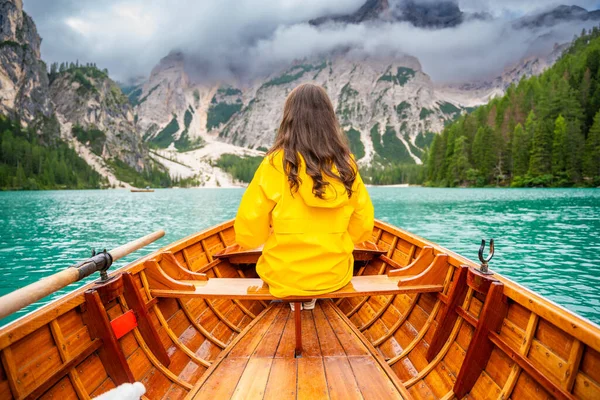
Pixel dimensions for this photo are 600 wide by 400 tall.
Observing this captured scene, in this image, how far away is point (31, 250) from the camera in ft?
67.9

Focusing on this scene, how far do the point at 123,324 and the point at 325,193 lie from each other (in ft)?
8.81

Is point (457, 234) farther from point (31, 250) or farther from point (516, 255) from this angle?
point (31, 250)

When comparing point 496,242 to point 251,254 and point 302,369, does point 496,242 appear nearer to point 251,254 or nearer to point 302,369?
point 251,254

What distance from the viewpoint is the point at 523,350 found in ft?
9.96

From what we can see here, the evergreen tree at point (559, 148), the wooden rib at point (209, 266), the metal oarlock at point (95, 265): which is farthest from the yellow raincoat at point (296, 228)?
the evergreen tree at point (559, 148)

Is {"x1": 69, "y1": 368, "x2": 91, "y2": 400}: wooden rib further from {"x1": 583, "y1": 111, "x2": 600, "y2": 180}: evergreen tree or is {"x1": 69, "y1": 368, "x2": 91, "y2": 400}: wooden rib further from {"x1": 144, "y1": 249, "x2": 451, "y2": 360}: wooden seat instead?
{"x1": 583, "y1": 111, "x2": 600, "y2": 180}: evergreen tree

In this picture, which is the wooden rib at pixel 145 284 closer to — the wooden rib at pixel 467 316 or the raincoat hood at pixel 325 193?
the raincoat hood at pixel 325 193

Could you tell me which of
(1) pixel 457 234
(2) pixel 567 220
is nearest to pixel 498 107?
(2) pixel 567 220

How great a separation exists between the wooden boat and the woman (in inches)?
21.7

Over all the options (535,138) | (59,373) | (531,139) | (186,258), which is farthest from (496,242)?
(531,139)

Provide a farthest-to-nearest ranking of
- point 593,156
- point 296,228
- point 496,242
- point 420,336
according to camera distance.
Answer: point 593,156 < point 496,242 < point 420,336 < point 296,228

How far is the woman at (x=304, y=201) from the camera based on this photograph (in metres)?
3.45

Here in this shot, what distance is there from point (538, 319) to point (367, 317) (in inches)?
123

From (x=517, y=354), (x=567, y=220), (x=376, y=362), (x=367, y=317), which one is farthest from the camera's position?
(x=567, y=220)
